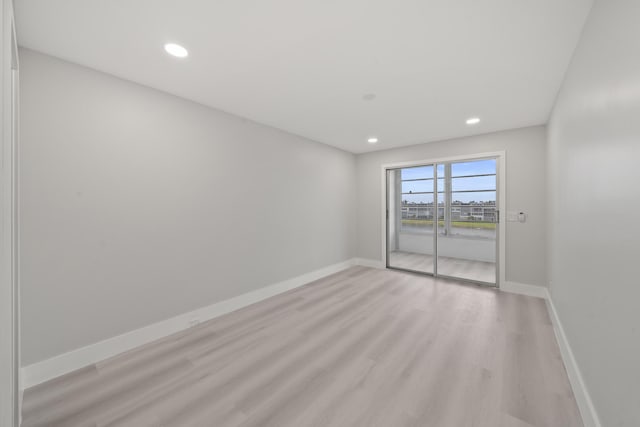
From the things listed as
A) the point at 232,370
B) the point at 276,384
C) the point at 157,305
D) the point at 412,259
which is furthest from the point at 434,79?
the point at 412,259

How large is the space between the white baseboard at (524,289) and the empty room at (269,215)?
0.02 metres

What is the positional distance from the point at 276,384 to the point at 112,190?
2.15 m

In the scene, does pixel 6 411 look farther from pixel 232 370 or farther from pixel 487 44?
pixel 487 44

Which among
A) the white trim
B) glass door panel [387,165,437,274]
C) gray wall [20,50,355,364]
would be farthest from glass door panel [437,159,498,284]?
gray wall [20,50,355,364]

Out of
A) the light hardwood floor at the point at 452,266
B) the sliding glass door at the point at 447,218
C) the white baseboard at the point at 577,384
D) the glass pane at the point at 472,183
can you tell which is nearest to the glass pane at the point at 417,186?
the sliding glass door at the point at 447,218

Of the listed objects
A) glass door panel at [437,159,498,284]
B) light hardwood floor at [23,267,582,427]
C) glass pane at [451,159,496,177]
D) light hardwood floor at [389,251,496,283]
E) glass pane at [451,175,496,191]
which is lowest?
light hardwood floor at [23,267,582,427]

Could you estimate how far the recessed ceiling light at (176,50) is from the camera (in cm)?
176

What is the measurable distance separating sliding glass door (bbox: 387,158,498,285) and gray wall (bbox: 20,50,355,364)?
304 cm

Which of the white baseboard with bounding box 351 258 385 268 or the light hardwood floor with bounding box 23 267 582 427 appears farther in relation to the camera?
the white baseboard with bounding box 351 258 385 268

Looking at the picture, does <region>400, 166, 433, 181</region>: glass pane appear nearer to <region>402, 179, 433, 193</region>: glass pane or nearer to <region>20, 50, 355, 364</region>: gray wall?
<region>402, 179, 433, 193</region>: glass pane

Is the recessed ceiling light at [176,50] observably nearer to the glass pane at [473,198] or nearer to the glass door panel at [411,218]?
the glass door panel at [411,218]

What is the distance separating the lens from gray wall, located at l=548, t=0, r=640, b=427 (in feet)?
3.21

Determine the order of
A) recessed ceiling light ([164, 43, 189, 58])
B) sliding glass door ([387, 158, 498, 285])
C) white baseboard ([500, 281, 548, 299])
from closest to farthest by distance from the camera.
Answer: recessed ceiling light ([164, 43, 189, 58]) < white baseboard ([500, 281, 548, 299]) < sliding glass door ([387, 158, 498, 285])

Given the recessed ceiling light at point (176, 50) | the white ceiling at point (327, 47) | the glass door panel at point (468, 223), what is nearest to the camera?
the white ceiling at point (327, 47)
